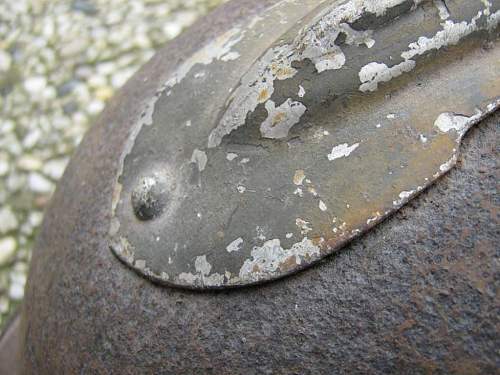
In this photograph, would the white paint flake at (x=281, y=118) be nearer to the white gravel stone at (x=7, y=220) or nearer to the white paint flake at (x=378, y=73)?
the white paint flake at (x=378, y=73)

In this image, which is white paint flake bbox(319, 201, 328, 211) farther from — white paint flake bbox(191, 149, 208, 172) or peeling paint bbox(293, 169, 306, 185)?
white paint flake bbox(191, 149, 208, 172)

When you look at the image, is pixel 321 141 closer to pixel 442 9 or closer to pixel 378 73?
pixel 378 73

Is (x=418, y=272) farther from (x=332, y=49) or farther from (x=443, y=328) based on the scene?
(x=332, y=49)

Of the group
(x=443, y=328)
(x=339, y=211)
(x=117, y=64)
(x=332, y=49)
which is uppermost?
(x=332, y=49)

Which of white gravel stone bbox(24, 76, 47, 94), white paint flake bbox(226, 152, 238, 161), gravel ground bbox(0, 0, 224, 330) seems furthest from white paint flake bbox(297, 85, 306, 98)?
white gravel stone bbox(24, 76, 47, 94)

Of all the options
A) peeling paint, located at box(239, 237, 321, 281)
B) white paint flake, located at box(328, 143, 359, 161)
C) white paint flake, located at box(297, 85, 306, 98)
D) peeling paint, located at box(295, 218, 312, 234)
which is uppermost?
white paint flake, located at box(297, 85, 306, 98)

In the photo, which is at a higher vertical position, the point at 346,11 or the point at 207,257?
the point at 346,11

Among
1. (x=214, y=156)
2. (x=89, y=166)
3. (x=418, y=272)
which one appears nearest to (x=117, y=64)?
(x=89, y=166)
